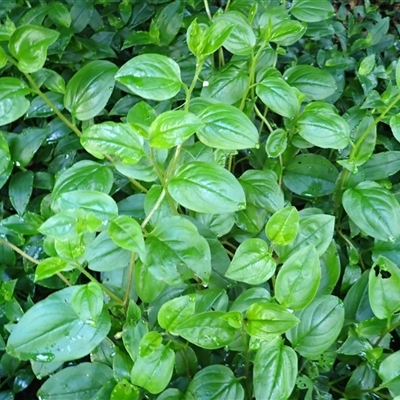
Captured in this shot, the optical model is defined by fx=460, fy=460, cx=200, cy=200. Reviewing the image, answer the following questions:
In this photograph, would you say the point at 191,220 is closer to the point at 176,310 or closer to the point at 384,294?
the point at 176,310

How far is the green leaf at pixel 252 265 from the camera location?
2.44 ft

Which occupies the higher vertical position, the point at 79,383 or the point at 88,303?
the point at 88,303

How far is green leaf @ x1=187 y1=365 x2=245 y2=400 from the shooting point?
790mm

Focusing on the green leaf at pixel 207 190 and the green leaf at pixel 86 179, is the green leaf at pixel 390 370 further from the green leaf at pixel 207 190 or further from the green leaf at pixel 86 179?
the green leaf at pixel 86 179

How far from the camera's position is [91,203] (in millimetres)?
694

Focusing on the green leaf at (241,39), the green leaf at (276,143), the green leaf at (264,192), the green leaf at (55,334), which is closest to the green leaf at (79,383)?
the green leaf at (55,334)

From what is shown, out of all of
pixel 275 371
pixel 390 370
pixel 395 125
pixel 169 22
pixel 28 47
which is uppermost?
pixel 28 47

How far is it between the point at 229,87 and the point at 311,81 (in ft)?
0.85

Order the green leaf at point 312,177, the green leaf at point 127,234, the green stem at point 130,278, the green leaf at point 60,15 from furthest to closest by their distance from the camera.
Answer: the green leaf at point 60,15 → the green leaf at point 312,177 → the green stem at point 130,278 → the green leaf at point 127,234

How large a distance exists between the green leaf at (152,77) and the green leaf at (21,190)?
45 centimetres

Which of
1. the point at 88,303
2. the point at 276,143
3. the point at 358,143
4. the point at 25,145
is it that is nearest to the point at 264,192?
the point at 276,143

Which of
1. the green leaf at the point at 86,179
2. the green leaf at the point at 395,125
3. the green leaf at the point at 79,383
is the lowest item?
the green leaf at the point at 79,383

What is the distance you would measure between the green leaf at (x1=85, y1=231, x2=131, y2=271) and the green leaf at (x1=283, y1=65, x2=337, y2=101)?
2.07 ft

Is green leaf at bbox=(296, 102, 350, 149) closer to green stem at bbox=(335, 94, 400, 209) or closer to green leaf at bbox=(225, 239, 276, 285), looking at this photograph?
green stem at bbox=(335, 94, 400, 209)
